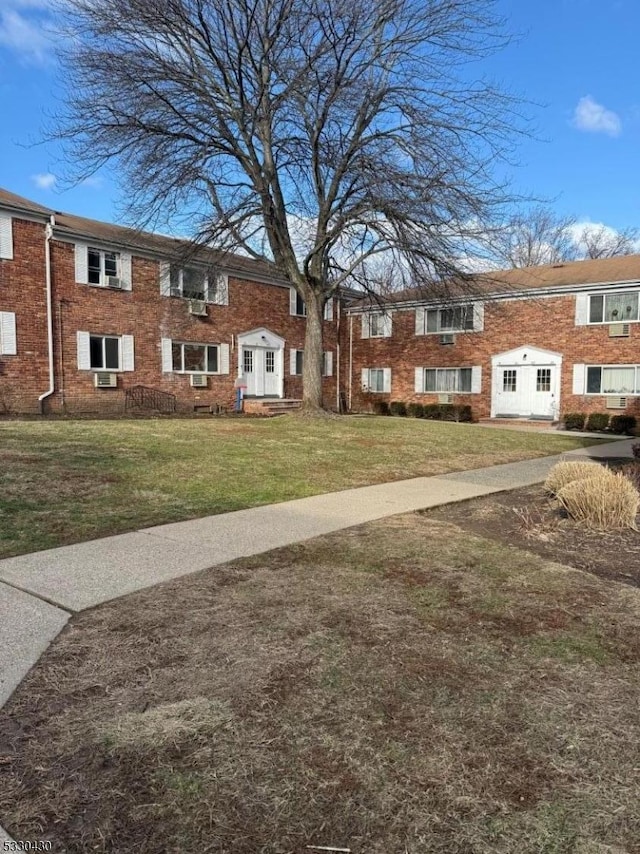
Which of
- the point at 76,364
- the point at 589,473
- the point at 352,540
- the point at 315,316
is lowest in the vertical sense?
the point at 352,540

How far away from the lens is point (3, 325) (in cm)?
1684

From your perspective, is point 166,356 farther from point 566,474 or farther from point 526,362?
point 566,474

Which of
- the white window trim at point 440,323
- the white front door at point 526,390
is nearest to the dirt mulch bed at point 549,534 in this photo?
the white front door at point 526,390

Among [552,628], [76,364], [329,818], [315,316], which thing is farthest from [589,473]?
[76,364]

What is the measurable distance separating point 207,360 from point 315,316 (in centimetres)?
642

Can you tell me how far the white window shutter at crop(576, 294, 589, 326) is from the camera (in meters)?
22.4

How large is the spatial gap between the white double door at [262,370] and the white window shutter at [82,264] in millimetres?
7226

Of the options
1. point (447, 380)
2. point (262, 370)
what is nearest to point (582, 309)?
point (447, 380)

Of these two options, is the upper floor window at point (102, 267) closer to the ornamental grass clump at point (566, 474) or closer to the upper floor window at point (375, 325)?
the upper floor window at point (375, 325)

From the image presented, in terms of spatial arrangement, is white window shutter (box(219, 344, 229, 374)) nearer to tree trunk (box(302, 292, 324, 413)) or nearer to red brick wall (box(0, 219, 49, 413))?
tree trunk (box(302, 292, 324, 413))

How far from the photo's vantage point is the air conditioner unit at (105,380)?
1906 centimetres

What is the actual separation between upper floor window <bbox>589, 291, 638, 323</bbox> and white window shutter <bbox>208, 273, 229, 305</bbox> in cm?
1437

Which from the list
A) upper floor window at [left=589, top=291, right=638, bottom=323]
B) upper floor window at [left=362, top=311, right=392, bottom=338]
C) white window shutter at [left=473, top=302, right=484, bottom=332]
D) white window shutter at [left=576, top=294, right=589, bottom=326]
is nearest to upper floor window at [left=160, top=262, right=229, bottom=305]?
upper floor window at [left=362, top=311, right=392, bottom=338]

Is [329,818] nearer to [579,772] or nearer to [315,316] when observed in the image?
[579,772]
